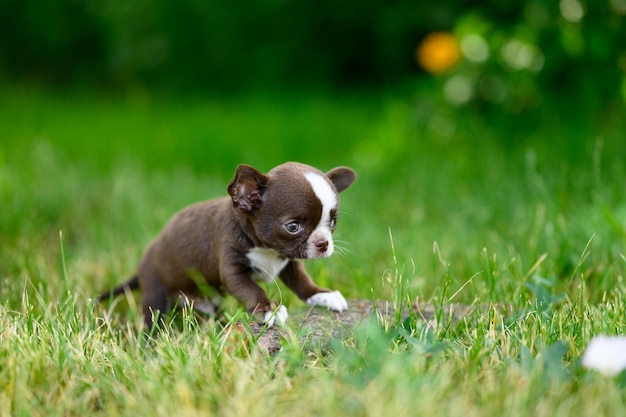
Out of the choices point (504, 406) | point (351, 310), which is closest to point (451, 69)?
point (351, 310)

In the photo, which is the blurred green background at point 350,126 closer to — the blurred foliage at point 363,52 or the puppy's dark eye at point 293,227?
the blurred foliage at point 363,52

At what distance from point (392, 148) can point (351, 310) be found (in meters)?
3.61

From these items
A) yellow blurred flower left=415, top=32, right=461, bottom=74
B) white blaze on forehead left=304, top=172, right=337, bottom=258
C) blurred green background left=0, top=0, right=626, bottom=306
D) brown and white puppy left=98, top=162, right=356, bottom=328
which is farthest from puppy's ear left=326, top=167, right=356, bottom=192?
yellow blurred flower left=415, top=32, right=461, bottom=74

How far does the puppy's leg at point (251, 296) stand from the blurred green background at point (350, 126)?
67 centimetres

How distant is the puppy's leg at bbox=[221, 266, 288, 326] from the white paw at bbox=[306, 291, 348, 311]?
22 centimetres

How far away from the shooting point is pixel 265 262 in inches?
126

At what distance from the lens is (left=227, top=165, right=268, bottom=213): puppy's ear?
2.96 m

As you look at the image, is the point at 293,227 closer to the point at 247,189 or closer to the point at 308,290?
the point at 247,189

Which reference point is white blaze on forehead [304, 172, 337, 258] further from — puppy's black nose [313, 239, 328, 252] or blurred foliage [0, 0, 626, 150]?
blurred foliage [0, 0, 626, 150]

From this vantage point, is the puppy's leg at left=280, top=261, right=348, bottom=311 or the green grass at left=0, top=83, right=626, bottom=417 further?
the puppy's leg at left=280, top=261, right=348, bottom=311

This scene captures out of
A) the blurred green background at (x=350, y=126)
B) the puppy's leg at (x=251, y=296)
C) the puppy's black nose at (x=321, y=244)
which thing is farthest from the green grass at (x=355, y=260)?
the puppy's black nose at (x=321, y=244)

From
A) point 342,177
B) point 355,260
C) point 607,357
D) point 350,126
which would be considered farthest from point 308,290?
point 350,126

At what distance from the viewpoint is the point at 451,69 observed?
672 cm

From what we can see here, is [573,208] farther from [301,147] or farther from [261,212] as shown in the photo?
[301,147]
